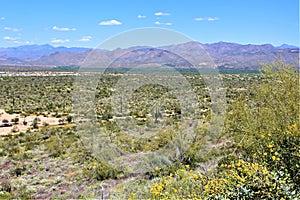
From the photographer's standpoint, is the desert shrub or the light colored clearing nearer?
the desert shrub

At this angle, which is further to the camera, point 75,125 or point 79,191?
point 75,125

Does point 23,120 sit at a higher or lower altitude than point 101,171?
lower

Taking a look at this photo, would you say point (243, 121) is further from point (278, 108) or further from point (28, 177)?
point (28, 177)

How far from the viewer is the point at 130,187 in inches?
437

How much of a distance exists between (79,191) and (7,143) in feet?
36.4

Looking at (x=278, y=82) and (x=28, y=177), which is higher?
(x=278, y=82)

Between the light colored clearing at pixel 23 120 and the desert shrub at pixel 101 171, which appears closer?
the desert shrub at pixel 101 171

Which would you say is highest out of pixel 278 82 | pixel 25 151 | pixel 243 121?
pixel 278 82

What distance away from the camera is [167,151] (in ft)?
48.5

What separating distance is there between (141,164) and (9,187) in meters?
5.13

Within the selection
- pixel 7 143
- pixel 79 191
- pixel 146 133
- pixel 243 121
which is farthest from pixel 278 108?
pixel 7 143

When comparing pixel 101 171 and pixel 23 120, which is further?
pixel 23 120

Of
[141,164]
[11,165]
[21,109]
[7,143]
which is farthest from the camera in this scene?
[21,109]

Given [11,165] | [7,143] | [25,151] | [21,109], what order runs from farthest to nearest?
[21,109], [7,143], [25,151], [11,165]
